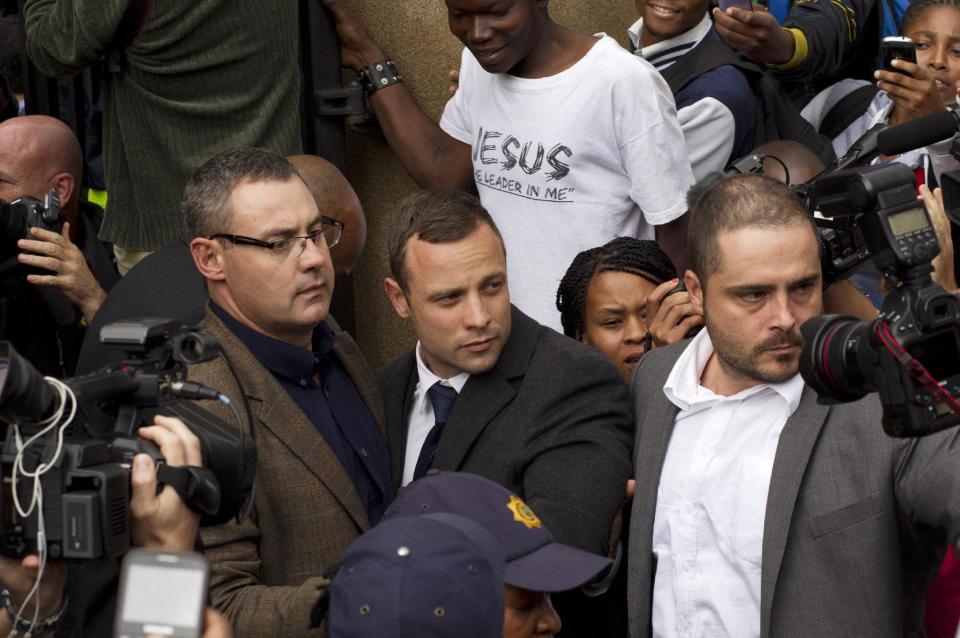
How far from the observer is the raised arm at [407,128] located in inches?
210

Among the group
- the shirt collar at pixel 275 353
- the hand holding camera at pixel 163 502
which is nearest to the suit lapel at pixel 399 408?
the shirt collar at pixel 275 353

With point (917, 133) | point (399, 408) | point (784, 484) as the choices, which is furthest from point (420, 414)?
point (917, 133)

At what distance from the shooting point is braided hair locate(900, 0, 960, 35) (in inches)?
201

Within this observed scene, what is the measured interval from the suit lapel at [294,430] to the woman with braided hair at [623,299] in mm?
1038

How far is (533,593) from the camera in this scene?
113 inches

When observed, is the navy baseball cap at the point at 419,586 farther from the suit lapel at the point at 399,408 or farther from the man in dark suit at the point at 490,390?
the suit lapel at the point at 399,408

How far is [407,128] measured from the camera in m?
5.41

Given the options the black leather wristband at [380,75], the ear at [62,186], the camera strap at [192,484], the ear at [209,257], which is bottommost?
the ear at [62,186]

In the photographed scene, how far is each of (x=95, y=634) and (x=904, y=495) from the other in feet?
5.69

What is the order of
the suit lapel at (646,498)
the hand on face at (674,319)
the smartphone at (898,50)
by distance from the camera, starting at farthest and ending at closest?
the smartphone at (898,50) → the hand on face at (674,319) → the suit lapel at (646,498)

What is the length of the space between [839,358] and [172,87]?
9.73 feet

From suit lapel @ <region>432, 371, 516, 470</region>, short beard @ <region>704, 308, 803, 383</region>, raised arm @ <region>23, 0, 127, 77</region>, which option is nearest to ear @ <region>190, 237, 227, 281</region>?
suit lapel @ <region>432, 371, 516, 470</region>

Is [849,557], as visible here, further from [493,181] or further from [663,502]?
[493,181]

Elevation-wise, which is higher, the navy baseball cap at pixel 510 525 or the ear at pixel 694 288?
the ear at pixel 694 288
